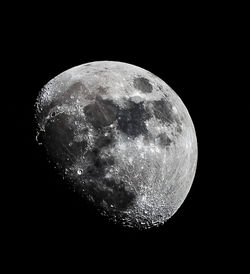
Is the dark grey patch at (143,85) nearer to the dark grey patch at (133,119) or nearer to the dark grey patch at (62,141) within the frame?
the dark grey patch at (133,119)

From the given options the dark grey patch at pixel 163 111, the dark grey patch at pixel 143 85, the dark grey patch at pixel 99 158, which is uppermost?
the dark grey patch at pixel 143 85

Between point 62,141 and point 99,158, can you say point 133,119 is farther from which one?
point 62,141

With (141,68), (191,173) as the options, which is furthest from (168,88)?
(191,173)

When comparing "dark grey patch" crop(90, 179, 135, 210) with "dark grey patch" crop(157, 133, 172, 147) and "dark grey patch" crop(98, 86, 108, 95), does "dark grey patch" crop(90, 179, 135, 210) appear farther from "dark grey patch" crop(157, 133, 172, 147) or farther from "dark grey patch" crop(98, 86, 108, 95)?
"dark grey patch" crop(98, 86, 108, 95)

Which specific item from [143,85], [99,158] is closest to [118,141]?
[99,158]

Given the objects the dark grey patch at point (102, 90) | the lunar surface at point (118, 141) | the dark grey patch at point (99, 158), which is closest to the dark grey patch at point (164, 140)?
the lunar surface at point (118, 141)

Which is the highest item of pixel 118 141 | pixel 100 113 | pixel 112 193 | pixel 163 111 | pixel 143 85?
pixel 143 85
